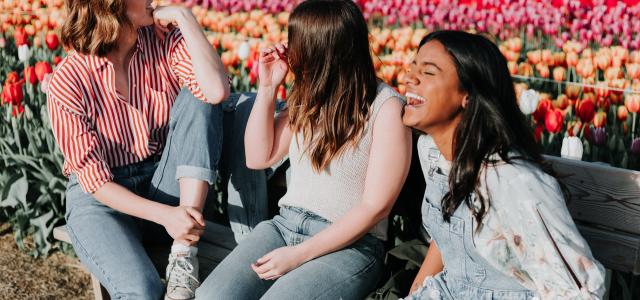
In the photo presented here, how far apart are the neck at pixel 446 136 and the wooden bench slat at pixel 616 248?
464 millimetres

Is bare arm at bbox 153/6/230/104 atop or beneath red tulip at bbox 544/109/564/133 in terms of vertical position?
atop

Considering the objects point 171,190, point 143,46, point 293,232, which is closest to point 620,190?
point 293,232

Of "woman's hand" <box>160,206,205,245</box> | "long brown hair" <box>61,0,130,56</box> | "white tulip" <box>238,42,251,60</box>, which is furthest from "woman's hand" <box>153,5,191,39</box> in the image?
"white tulip" <box>238,42,251,60</box>

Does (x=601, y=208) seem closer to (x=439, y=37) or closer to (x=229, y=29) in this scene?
(x=439, y=37)

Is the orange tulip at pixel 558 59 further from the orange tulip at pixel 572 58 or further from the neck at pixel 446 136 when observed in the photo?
the neck at pixel 446 136

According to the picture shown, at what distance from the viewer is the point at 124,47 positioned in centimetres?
292

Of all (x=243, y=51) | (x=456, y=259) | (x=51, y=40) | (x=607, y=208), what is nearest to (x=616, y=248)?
(x=607, y=208)

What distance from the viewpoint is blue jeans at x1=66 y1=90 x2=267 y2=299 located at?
2.61m

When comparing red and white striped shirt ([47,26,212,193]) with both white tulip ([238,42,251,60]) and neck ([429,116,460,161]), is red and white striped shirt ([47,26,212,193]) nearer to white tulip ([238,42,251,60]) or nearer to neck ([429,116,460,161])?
neck ([429,116,460,161])

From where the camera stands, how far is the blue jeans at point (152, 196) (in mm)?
2613

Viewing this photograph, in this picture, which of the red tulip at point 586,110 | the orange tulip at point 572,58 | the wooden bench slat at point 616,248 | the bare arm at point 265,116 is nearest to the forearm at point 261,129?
the bare arm at point 265,116

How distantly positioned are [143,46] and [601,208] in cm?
160

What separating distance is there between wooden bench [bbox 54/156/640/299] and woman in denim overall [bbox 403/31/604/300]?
30 centimetres

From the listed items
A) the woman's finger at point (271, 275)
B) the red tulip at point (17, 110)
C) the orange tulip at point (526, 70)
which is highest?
the orange tulip at point (526, 70)
